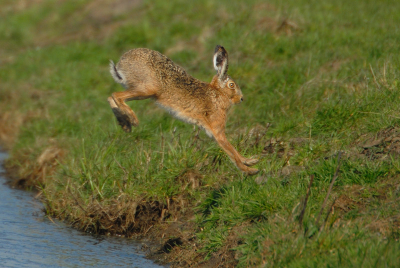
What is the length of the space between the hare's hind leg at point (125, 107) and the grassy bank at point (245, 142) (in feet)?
2.26

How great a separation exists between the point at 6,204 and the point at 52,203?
963 mm

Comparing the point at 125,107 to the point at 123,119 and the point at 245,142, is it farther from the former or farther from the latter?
the point at 245,142

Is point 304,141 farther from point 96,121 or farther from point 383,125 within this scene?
point 96,121

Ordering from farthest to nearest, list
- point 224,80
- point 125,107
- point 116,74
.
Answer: point 224,80 → point 116,74 → point 125,107

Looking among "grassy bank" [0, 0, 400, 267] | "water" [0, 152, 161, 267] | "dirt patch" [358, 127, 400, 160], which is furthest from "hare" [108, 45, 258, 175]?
"dirt patch" [358, 127, 400, 160]

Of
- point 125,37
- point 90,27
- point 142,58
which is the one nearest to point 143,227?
point 142,58

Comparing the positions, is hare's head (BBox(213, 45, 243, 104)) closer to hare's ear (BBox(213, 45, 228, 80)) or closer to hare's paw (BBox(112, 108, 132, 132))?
hare's ear (BBox(213, 45, 228, 80))

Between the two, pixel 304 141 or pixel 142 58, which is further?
pixel 304 141

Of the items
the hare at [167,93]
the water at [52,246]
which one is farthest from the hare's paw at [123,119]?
the water at [52,246]

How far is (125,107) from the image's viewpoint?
237 inches

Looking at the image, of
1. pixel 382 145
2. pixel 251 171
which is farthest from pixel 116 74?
pixel 382 145

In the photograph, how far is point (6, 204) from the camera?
7480mm

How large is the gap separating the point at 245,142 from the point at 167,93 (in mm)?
1214

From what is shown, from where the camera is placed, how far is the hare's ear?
6.35 metres
